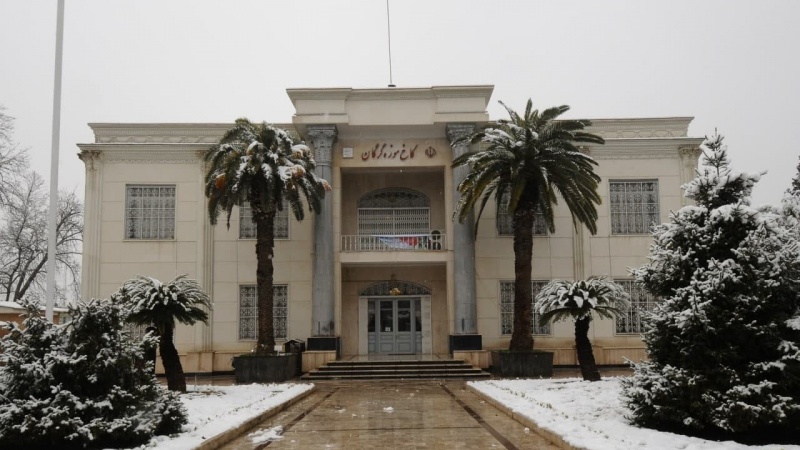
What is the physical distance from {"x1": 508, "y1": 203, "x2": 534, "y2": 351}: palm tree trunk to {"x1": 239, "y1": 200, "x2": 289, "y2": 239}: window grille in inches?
345

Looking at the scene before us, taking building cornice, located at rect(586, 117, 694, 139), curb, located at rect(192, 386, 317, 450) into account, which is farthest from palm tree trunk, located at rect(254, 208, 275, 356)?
building cornice, located at rect(586, 117, 694, 139)

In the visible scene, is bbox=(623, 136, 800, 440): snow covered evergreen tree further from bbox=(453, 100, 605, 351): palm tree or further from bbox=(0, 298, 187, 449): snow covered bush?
bbox=(453, 100, 605, 351): palm tree

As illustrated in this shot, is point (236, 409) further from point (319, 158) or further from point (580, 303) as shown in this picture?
point (319, 158)

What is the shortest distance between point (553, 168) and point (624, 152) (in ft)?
20.1

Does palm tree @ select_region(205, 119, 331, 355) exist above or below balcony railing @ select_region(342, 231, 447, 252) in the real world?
above

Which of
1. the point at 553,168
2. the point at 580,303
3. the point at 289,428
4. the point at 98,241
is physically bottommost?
the point at 289,428

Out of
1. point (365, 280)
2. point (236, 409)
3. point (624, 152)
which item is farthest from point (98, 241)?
point (624, 152)

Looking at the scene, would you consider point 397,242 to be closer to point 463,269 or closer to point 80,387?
point 463,269

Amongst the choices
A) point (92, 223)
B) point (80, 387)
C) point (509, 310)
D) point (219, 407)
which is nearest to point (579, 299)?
point (219, 407)

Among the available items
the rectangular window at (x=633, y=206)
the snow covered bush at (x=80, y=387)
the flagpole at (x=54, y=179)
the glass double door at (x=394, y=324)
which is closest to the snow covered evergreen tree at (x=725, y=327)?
the snow covered bush at (x=80, y=387)

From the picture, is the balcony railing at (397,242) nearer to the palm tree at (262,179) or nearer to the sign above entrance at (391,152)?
the sign above entrance at (391,152)

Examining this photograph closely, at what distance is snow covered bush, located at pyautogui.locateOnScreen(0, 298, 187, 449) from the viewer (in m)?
8.89

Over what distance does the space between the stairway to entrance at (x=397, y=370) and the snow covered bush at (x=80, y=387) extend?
1349cm

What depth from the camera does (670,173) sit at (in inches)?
1092
